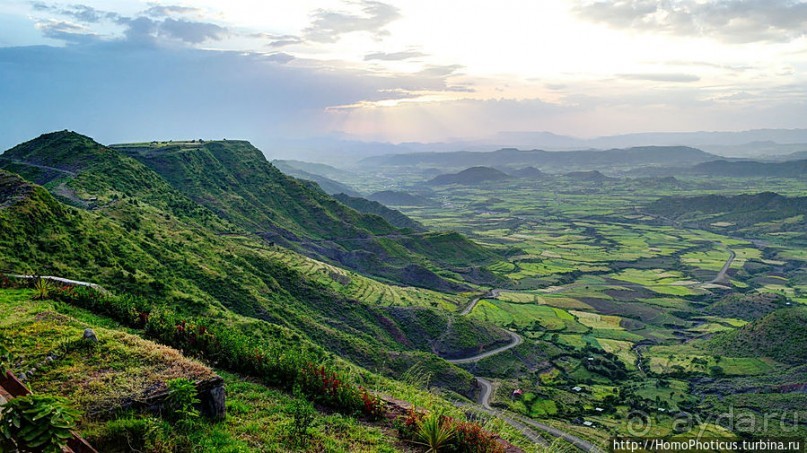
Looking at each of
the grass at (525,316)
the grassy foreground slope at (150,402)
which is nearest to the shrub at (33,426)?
the grassy foreground slope at (150,402)

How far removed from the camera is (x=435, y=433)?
14.6 metres

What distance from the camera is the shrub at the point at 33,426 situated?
905 cm

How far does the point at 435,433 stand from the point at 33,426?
10496 mm

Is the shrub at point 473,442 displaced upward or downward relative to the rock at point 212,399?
downward

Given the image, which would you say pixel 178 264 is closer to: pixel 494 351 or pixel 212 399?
pixel 212 399

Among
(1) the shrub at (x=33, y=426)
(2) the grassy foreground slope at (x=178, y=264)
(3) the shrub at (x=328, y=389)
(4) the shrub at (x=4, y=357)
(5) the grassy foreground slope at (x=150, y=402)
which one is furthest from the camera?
(2) the grassy foreground slope at (x=178, y=264)

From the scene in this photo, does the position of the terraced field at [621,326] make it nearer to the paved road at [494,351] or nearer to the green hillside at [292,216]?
the paved road at [494,351]

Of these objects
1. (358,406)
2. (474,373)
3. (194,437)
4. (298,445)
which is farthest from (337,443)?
(474,373)

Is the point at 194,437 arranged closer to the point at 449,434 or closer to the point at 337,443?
the point at 337,443

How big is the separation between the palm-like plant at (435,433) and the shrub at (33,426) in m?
9.62

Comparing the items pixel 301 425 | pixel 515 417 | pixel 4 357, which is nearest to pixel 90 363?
pixel 4 357

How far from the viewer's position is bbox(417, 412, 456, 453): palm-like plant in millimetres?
14391

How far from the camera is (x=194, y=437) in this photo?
42.0ft

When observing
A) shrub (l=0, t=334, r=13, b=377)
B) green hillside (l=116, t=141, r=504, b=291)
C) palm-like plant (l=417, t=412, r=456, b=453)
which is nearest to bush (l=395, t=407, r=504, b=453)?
palm-like plant (l=417, t=412, r=456, b=453)
